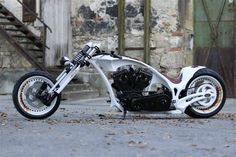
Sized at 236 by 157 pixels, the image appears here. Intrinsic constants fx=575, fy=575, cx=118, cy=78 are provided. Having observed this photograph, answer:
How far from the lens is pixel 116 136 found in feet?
22.8

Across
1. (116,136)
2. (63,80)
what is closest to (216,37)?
(63,80)

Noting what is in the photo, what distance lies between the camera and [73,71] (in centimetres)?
862

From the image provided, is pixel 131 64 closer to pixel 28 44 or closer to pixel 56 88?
pixel 56 88

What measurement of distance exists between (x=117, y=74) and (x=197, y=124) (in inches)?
56.6

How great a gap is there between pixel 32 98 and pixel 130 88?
1480 mm

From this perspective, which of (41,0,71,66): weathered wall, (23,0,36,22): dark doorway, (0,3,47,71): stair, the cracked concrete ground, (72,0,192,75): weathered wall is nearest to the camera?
the cracked concrete ground

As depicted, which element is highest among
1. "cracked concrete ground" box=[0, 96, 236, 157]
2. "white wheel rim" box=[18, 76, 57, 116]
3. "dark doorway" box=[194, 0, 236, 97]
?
"dark doorway" box=[194, 0, 236, 97]

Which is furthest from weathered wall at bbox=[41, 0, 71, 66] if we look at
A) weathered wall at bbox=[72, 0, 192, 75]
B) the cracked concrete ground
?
the cracked concrete ground

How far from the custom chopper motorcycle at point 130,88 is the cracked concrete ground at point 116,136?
8.0 inches

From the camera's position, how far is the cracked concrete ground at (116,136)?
19.6 feet

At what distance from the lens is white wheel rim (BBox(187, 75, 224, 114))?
8.87 meters

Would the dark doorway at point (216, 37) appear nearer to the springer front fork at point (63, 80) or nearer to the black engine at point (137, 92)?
the black engine at point (137, 92)

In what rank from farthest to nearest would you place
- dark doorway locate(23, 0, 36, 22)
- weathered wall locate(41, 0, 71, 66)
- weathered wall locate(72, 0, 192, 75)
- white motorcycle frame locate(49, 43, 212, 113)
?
weathered wall locate(41, 0, 71, 66) < dark doorway locate(23, 0, 36, 22) < weathered wall locate(72, 0, 192, 75) < white motorcycle frame locate(49, 43, 212, 113)

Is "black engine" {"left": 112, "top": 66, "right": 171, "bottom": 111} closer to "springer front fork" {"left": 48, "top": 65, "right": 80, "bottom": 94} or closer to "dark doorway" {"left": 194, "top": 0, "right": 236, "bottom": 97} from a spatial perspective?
"springer front fork" {"left": 48, "top": 65, "right": 80, "bottom": 94}
